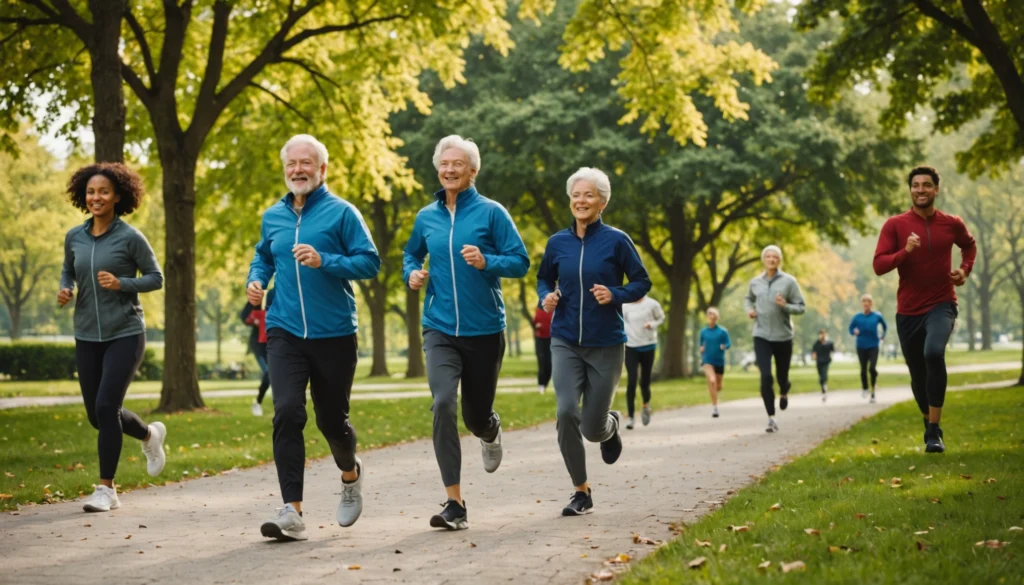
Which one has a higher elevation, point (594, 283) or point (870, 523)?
point (594, 283)

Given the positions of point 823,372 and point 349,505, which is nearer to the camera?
point 349,505

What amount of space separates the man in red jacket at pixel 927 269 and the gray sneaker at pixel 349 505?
4792 mm

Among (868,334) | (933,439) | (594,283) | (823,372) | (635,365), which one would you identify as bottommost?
(933,439)

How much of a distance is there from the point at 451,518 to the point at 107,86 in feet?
30.8

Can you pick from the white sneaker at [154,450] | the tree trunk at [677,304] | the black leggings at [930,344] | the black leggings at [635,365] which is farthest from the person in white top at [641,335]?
the tree trunk at [677,304]

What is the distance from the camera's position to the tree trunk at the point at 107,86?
13.6 m

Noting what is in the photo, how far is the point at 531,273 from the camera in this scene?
141ft

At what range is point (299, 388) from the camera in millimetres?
6207

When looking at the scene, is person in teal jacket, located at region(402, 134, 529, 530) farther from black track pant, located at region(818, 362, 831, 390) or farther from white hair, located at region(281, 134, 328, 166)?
black track pant, located at region(818, 362, 831, 390)

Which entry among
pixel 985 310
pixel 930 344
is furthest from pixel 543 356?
pixel 985 310

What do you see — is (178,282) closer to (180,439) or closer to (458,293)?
(180,439)

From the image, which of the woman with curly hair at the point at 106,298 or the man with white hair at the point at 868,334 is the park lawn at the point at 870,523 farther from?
the man with white hair at the point at 868,334

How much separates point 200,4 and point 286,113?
317 cm

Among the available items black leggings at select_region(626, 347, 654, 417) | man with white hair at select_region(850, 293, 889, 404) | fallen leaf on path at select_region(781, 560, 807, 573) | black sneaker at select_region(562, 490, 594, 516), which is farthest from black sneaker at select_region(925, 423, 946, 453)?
man with white hair at select_region(850, 293, 889, 404)
